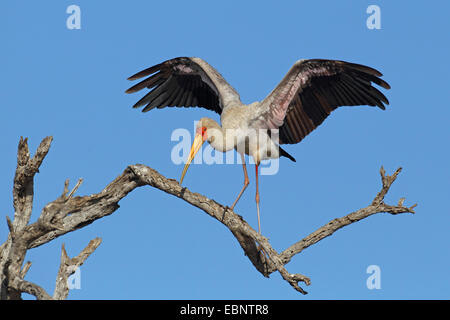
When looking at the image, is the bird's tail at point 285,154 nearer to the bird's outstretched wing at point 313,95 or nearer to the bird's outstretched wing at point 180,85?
the bird's outstretched wing at point 313,95

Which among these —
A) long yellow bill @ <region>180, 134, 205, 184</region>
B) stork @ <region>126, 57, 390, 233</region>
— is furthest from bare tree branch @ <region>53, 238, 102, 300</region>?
stork @ <region>126, 57, 390, 233</region>

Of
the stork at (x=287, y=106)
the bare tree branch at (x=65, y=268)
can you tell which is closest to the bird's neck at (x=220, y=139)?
the stork at (x=287, y=106)

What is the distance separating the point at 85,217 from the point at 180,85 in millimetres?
3785

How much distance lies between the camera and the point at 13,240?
26.2 ft

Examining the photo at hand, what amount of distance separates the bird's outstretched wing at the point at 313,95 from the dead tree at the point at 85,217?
1.66 metres

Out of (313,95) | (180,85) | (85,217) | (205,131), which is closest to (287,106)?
(313,95)

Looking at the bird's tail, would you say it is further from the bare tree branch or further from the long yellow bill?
the bare tree branch

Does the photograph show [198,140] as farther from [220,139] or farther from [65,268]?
[65,268]

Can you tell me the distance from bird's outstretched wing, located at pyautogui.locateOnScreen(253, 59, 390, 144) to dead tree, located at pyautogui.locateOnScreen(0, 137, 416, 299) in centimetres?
166

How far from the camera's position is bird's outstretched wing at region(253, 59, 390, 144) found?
9.21 m

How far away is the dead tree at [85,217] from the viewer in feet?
25.2
